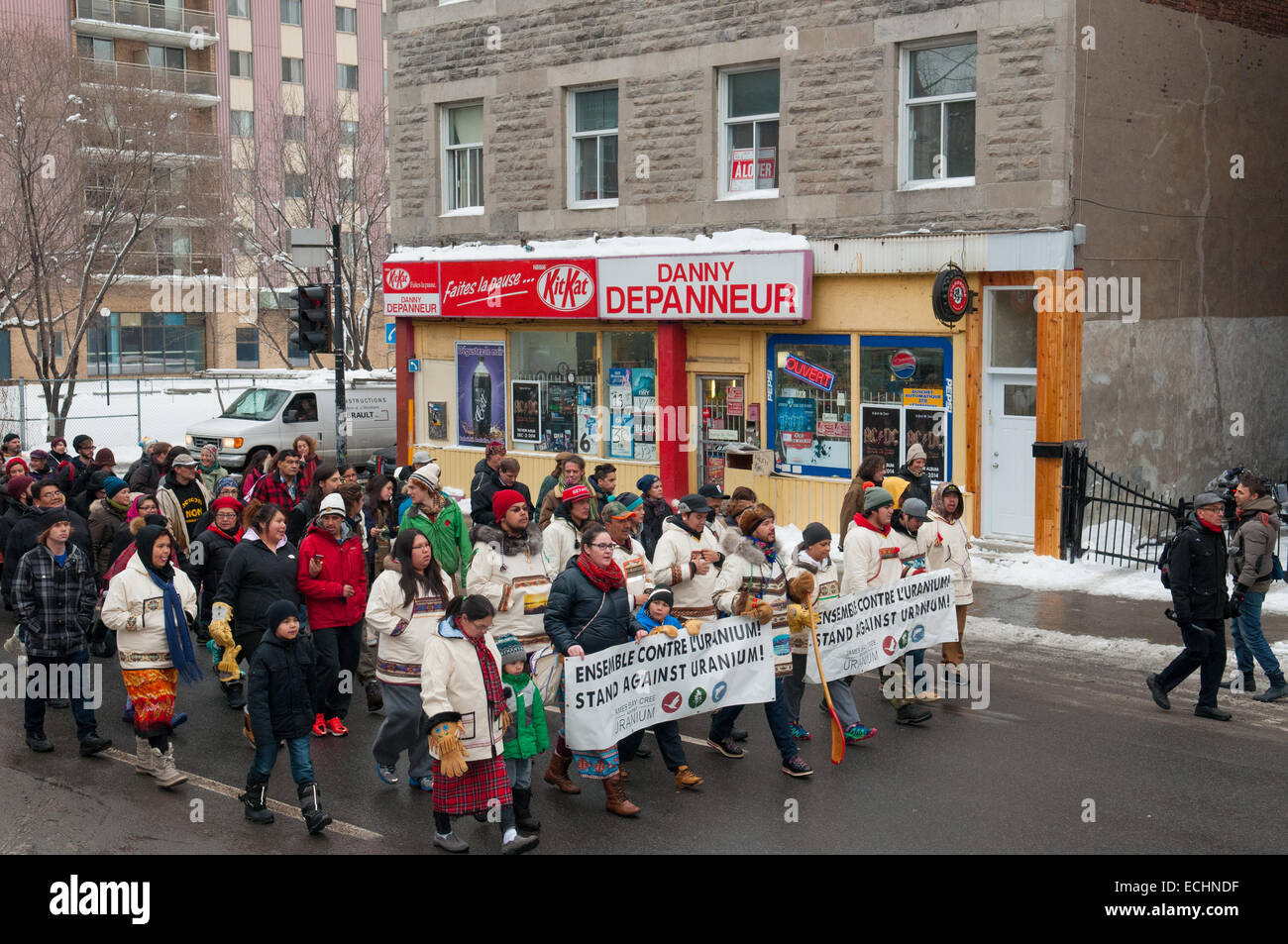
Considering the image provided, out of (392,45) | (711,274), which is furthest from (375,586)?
(392,45)

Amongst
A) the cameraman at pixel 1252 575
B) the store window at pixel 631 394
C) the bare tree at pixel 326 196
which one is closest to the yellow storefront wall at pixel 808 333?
the store window at pixel 631 394

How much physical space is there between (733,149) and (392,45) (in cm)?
794

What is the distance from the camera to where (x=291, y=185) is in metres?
45.9

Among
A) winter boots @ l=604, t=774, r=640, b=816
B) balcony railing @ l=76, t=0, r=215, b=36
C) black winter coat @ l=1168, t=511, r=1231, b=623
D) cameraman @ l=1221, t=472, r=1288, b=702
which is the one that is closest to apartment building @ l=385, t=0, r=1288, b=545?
cameraman @ l=1221, t=472, r=1288, b=702

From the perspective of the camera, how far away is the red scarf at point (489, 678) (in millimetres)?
7789

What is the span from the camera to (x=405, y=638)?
351 inches

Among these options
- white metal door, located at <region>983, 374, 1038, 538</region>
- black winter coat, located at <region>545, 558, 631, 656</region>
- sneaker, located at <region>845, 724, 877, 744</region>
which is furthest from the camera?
white metal door, located at <region>983, 374, 1038, 538</region>

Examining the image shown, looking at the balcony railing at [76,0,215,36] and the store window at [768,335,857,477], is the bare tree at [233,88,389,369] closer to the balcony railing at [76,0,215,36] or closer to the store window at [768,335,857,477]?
the balcony railing at [76,0,215,36]

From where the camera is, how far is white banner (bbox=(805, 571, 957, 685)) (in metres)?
9.98

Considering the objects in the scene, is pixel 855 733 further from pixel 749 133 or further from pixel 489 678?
pixel 749 133

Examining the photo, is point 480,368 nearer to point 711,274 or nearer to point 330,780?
point 711,274

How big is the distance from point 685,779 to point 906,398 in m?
10.6

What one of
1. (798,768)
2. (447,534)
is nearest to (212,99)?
(447,534)

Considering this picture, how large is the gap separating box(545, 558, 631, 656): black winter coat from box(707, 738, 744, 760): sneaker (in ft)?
4.91
